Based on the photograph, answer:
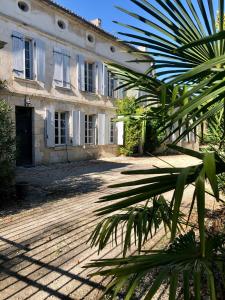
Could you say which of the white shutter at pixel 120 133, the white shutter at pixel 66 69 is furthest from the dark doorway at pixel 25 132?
the white shutter at pixel 120 133

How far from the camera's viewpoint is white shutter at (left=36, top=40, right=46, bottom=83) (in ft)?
→ 39.5

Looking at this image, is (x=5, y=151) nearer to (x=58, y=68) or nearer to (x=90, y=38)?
(x=58, y=68)

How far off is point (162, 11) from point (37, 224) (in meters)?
3.56

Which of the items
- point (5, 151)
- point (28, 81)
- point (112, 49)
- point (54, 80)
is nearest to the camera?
point (5, 151)

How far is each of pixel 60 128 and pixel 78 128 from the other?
97 centimetres

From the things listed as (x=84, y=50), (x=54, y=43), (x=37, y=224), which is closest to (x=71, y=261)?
(x=37, y=224)

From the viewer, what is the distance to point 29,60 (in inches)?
471

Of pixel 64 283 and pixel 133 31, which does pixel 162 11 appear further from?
pixel 64 283

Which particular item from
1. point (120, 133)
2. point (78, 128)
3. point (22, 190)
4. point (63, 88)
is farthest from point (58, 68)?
point (22, 190)

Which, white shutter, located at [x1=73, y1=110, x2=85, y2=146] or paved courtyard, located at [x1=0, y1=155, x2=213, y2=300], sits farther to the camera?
white shutter, located at [x1=73, y1=110, x2=85, y2=146]

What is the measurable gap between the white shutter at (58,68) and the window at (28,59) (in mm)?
1208

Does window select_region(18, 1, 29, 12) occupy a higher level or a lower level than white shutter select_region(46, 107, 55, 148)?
higher

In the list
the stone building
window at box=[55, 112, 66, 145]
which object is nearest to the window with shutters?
the stone building

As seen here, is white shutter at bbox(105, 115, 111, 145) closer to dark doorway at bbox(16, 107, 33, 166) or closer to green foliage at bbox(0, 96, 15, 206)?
dark doorway at bbox(16, 107, 33, 166)
